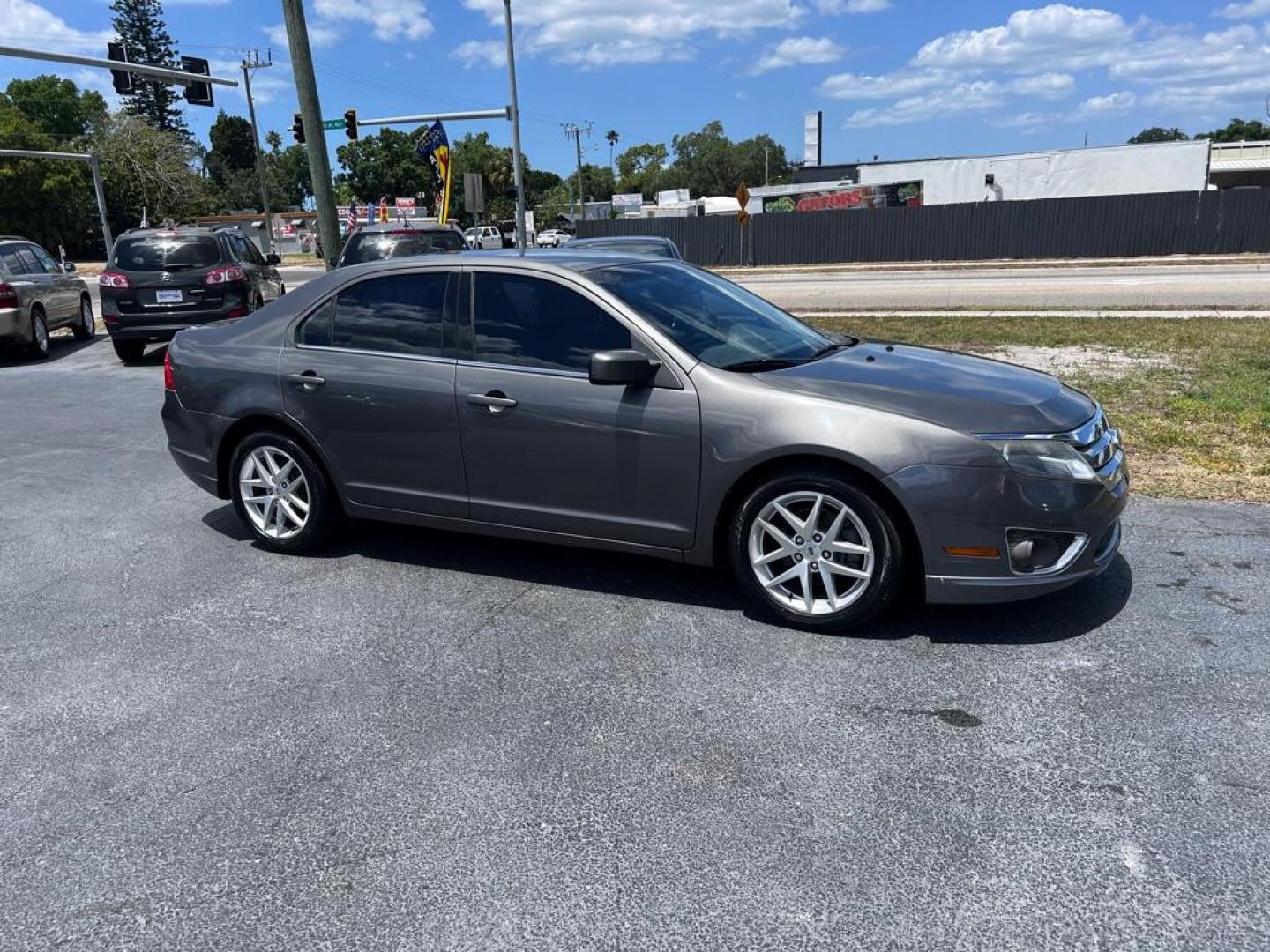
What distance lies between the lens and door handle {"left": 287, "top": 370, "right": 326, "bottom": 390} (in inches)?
197

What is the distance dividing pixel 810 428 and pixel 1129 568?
78.1 inches

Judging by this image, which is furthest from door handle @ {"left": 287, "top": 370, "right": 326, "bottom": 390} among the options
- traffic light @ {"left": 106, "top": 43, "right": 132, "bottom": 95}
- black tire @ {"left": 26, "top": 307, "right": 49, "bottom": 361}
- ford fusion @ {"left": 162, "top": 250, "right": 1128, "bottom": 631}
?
traffic light @ {"left": 106, "top": 43, "right": 132, "bottom": 95}

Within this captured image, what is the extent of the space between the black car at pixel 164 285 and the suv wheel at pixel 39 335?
1.92 metres

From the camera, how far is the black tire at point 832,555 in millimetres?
3896

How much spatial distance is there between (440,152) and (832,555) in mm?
25820

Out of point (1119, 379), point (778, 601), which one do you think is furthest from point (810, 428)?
point (1119, 379)

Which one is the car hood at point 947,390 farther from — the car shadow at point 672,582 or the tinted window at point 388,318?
the tinted window at point 388,318

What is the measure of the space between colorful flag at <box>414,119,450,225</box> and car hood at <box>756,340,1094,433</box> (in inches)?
938

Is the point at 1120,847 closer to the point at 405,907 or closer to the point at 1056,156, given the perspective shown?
the point at 405,907

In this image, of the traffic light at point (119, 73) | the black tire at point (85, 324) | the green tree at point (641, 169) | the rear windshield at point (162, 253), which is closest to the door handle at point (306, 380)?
the rear windshield at point (162, 253)

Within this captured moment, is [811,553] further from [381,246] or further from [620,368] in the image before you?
[381,246]

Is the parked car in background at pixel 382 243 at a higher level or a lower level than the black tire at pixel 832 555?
higher

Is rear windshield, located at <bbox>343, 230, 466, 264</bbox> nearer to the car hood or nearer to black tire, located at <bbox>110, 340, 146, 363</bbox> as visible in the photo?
black tire, located at <bbox>110, 340, 146, 363</bbox>

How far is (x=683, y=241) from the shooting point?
4166 cm
